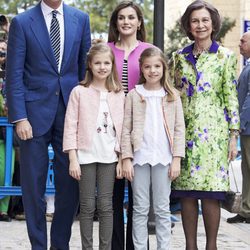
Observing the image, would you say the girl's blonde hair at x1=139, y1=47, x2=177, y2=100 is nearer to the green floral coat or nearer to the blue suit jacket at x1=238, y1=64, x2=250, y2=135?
the green floral coat

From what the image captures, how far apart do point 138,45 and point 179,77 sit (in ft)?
1.32

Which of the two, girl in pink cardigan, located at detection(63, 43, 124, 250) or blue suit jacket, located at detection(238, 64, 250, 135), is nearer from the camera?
girl in pink cardigan, located at detection(63, 43, 124, 250)

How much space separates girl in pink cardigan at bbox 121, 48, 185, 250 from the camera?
595 cm

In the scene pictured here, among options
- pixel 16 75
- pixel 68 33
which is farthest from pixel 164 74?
pixel 16 75

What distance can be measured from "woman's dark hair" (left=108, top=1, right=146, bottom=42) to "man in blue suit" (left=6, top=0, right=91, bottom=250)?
23 cm

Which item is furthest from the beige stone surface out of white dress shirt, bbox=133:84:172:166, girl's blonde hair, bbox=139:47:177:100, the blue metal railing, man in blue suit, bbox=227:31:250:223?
white dress shirt, bbox=133:84:172:166

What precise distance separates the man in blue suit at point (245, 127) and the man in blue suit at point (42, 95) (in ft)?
12.2

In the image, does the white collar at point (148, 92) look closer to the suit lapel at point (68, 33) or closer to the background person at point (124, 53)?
the background person at point (124, 53)

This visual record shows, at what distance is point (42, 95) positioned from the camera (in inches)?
239

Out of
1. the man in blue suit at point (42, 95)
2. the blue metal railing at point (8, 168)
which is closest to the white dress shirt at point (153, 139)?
the man in blue suit at point (42, 95)

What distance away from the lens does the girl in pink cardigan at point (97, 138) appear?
5906 mm

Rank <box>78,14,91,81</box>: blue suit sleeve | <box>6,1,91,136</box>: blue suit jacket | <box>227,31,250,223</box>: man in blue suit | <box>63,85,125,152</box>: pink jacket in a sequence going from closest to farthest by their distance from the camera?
<box>63,85,125,152</box>: pink jacket → <box>6,1,91,136</box>: blue suit jacket → <box>78,14,91,81</box>: blue suit sleeve → <box>227,31,250,223</box>: man in blue suit

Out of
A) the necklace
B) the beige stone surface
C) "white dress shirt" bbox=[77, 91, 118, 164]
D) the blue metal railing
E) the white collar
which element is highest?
the beige stone surface

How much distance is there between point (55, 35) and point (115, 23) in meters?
0.48
